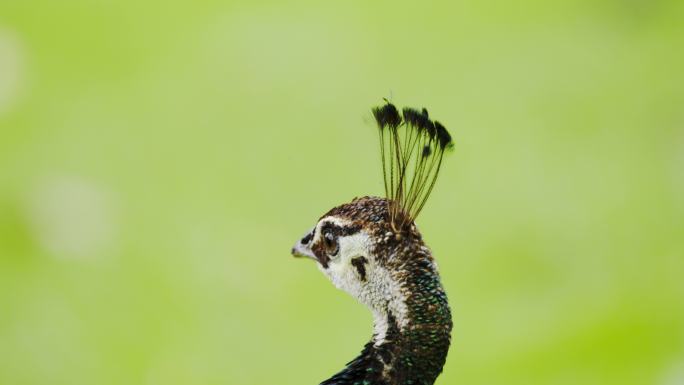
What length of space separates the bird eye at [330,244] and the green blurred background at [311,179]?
Result: 1368 mm

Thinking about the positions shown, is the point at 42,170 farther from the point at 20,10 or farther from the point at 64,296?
the point at 20,10

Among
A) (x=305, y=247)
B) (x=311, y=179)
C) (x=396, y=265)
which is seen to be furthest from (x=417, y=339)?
(x=311, y=179)

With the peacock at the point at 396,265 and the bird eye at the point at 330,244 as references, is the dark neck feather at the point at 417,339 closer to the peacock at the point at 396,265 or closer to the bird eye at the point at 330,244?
the peacock at the point at 396,265

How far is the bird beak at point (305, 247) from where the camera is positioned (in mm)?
1474

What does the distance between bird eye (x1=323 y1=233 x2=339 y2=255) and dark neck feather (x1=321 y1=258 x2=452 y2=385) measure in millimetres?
113

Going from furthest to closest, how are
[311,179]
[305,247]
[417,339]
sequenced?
1. [311,179]
2. [305,247]
3. [417,339]

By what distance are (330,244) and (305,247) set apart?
6cm

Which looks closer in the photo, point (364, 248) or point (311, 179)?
point (364, 248)

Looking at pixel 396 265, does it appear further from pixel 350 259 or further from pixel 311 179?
pixel 311 179

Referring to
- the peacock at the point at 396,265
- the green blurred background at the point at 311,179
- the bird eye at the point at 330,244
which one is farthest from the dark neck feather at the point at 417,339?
the green blurred background at the point at 311,179

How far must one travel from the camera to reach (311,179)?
3.25 meters

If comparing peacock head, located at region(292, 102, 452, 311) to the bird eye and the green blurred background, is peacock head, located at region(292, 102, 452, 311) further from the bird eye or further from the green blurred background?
the green blurred background

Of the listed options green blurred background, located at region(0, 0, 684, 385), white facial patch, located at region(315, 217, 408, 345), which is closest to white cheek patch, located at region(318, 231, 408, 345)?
white facial patch, located at region(315, 217, 408, 345)

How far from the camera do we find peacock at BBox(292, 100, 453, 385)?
1335mm
